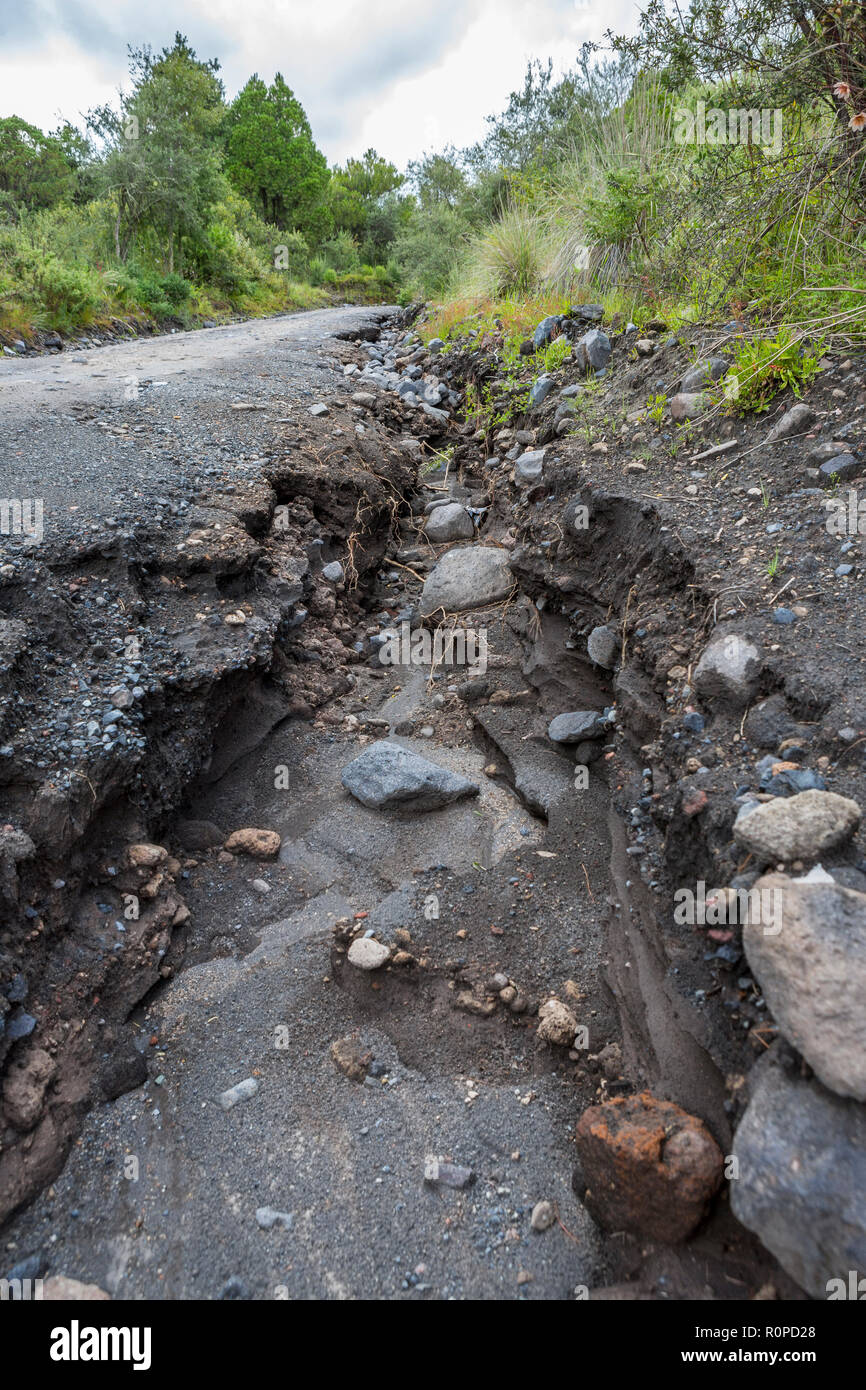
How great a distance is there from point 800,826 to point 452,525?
144 inches

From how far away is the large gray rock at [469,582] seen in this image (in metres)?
4.39

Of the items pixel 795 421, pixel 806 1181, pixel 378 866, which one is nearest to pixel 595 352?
pixel 795 421

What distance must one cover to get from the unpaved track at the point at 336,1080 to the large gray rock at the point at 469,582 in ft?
3.52

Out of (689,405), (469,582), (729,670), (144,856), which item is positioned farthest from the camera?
(469,582)

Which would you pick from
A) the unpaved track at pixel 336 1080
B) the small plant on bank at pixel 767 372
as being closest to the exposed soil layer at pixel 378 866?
the unpaved track at pixel 336 1080

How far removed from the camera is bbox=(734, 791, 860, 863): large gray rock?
1754mm

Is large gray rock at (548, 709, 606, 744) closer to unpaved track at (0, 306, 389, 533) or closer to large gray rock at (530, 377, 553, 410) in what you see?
unpaved track at (0, 306, 389, 533)

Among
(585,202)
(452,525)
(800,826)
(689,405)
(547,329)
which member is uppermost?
(585,202)

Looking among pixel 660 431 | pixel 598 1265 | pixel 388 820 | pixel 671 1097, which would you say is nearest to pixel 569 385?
pixel 660 431

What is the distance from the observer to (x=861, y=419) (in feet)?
9.86

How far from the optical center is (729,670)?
2402 mm

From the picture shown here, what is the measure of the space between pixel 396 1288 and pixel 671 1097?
2.63ft

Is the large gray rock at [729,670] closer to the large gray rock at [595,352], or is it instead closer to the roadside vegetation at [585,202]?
the roadside vegetation at [585,202]

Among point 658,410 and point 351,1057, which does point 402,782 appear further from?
point 658,410
